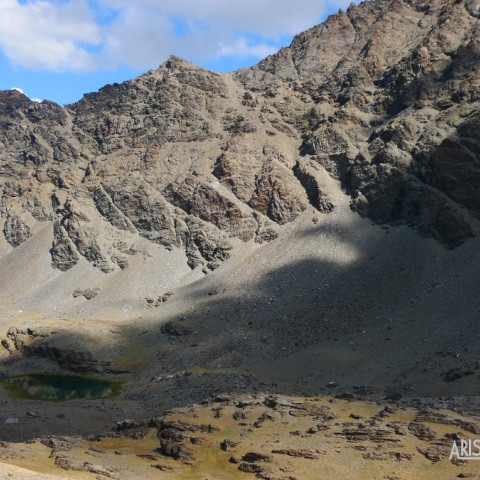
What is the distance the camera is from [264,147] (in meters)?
145

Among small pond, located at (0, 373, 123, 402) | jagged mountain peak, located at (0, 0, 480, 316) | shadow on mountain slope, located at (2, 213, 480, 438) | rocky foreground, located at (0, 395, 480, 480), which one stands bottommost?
rocky foreground, located at (0, 395, 480, 480)

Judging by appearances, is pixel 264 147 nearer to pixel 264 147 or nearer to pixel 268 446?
pixel 264 147

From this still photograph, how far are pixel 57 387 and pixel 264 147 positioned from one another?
9277cm

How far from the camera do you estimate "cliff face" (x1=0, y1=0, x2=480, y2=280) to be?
115500 mm

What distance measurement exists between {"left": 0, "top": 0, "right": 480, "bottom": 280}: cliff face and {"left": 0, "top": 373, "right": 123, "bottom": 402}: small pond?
47.4 m

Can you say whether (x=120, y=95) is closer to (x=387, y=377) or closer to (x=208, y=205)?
(x=208, y=205)

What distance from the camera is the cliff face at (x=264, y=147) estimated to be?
116 meters

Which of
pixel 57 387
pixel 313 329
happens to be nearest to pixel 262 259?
pixel 313 329

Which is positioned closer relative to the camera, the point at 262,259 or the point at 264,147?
the point at 262,259

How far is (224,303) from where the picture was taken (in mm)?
93375

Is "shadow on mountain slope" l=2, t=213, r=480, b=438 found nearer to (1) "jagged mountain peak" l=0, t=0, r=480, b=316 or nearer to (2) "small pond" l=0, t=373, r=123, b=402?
(2) "small pond" l=0, t=373, r=123, b=402

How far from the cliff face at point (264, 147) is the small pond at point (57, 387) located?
47384 mm

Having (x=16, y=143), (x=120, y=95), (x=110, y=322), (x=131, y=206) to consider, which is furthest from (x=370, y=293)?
(x=16, y=143)

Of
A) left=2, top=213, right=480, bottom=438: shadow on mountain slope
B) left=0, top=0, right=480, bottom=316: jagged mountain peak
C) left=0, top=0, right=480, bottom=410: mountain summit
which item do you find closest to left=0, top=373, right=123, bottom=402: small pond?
left=2, top=213, right=480, bottom=438: shadow on mountain slope
